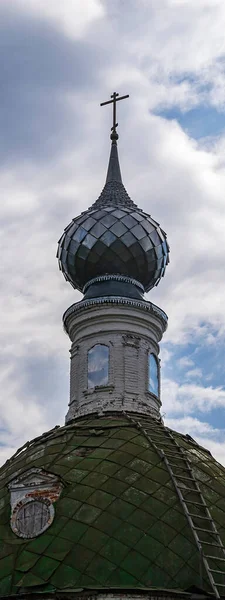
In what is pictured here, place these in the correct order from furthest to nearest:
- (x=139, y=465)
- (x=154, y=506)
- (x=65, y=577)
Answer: (x=139, y=465) < (x=154, y=506) < (x=65, y=577)

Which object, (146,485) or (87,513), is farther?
(146,485)

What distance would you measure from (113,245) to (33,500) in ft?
29.9

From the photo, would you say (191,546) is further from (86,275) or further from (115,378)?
(86,275)

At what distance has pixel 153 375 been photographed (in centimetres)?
2616

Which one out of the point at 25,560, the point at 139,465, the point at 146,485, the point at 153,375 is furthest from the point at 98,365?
the point at 25,560

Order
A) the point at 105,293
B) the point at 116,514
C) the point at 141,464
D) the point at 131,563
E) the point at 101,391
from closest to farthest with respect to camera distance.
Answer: the point at 131,563, the point at 116,514, the point at 141,464, the point at 101,391, the point at 105,293

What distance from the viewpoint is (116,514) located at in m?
18.8

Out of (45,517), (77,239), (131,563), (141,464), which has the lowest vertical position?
(131,563)

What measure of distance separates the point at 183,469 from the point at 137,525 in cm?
236

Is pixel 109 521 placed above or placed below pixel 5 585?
above

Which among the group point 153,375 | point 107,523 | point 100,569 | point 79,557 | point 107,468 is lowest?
point 100,569

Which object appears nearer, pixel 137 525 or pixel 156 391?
pixel 137 525

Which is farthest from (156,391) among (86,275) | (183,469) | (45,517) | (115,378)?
(45,517)

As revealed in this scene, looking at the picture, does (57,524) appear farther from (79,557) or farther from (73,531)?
(79,557)
